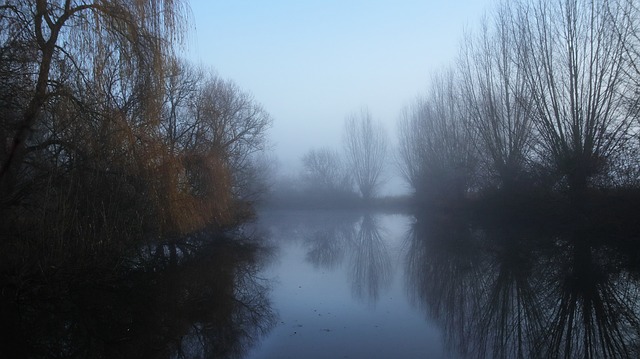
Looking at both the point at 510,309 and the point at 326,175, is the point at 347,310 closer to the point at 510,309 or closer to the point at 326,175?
the point at 510,309

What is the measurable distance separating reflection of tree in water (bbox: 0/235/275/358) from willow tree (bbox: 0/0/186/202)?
201 cm

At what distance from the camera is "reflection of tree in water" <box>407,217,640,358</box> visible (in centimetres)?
573

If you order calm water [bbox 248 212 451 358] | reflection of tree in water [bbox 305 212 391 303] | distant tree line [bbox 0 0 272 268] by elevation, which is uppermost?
distant tree line [bbox 0 0 272 268]

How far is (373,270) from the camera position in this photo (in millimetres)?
11969

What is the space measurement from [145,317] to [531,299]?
5812mm

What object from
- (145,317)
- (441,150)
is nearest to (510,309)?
(145,317)

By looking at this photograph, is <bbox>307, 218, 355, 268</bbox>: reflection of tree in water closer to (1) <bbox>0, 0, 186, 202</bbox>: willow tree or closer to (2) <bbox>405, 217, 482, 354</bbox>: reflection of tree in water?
(2) <bbox>405, 217, 482, 354</bbox>: reflection of tree in water

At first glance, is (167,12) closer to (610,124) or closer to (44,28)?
(44,28)

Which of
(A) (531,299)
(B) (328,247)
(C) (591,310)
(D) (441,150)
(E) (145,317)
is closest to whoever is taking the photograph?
(C) (591,310)

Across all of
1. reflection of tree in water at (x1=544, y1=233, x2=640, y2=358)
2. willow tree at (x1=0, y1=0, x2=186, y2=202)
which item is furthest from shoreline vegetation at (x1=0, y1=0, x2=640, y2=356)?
reflection of tree in water at (x1=544, y1=233, x2=640, y2=358)

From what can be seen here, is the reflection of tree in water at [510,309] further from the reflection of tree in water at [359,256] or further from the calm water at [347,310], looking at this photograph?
the reflection of tree in water at [359,256]

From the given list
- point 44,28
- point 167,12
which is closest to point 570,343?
point 167,12

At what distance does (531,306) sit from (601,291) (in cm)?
162

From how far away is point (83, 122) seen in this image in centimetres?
824
